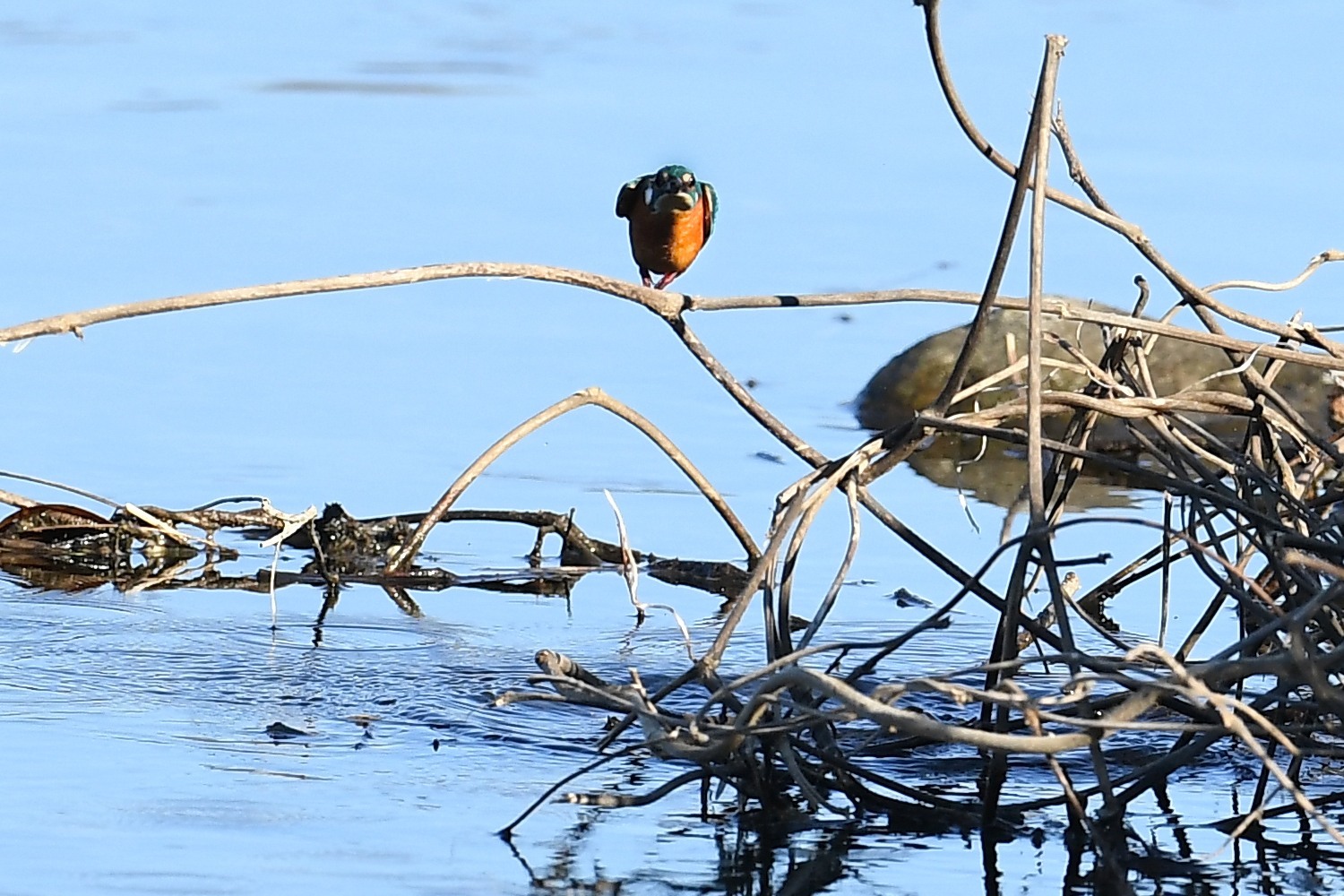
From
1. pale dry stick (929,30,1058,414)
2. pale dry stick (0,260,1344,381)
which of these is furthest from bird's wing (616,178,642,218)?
pale dry stick (929,30,1058,414)

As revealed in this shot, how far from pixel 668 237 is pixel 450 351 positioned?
1.63 metres

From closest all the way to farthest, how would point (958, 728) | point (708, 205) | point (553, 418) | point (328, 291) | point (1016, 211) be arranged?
point (958, 728) → point (328, 291) → point (1016, 211) → point (553, 418) → point (708, 205)

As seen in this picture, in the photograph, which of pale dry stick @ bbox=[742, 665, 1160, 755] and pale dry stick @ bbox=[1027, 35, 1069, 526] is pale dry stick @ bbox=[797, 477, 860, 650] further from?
pale dry stick @ bbox=[742, 665, 1160, 755]

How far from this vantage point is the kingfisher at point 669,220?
6184mm

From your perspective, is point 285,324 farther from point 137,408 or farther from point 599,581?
point 599,581

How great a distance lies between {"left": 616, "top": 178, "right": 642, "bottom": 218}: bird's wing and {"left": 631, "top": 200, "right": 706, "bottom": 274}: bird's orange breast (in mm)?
99

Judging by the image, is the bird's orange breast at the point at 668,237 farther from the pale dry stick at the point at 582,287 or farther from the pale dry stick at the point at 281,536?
the pale dry stick at the point at 582,287

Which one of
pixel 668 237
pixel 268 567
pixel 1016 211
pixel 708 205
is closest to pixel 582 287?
pixel 1016 211

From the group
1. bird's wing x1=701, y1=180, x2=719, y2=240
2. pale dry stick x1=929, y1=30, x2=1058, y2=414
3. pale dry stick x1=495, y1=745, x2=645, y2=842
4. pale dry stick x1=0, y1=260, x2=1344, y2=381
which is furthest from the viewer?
bird's wing x1=701, y1=180, x2=719, y2=240

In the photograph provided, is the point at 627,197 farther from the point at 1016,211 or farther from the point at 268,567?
the point at 1016,211

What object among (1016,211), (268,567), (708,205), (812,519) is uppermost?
(708,205)

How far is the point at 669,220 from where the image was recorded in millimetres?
6203

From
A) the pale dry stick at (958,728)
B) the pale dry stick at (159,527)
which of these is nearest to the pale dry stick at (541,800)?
the pale dry stick at (958,728)

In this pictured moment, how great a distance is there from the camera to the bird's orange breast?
6.19m
